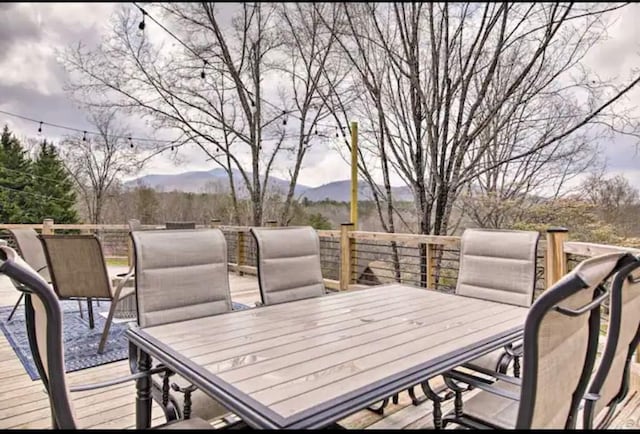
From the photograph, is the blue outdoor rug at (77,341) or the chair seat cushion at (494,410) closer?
the chair seat cushion at (494,410)

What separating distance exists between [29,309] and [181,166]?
25.8ft

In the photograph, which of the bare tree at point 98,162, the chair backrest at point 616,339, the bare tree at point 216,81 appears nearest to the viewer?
the chair backrest at point 616,339

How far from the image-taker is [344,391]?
105 centimetres

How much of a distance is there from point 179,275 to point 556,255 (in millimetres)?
2468

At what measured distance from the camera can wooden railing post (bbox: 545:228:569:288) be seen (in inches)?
110

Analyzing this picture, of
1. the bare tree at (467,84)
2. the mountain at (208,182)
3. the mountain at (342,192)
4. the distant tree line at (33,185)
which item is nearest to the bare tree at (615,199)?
the bare tree at (467,84)

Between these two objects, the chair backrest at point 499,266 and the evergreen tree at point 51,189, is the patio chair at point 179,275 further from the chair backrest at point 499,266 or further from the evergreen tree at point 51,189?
the evergreen tree at point 51,189

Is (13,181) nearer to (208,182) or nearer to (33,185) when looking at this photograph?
(33,185)

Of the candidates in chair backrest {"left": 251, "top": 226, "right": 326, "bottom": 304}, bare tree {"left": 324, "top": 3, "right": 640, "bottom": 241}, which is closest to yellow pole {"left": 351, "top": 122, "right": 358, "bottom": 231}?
bare tree {"left": 324, "top": 3, "right": 640, "bottom": 241}

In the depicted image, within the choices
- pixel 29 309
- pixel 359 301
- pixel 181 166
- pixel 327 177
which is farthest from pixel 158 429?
pixel 181 166

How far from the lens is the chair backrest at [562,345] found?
82 cm

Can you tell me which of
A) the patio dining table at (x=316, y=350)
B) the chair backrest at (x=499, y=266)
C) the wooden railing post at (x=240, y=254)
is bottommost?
the wooden railing post at (x=240, y=254)

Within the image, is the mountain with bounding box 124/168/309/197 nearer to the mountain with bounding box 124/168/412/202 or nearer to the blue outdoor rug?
the mountain with bounding box 124/168/412/202

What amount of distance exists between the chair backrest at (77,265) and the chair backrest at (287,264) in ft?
5.77
